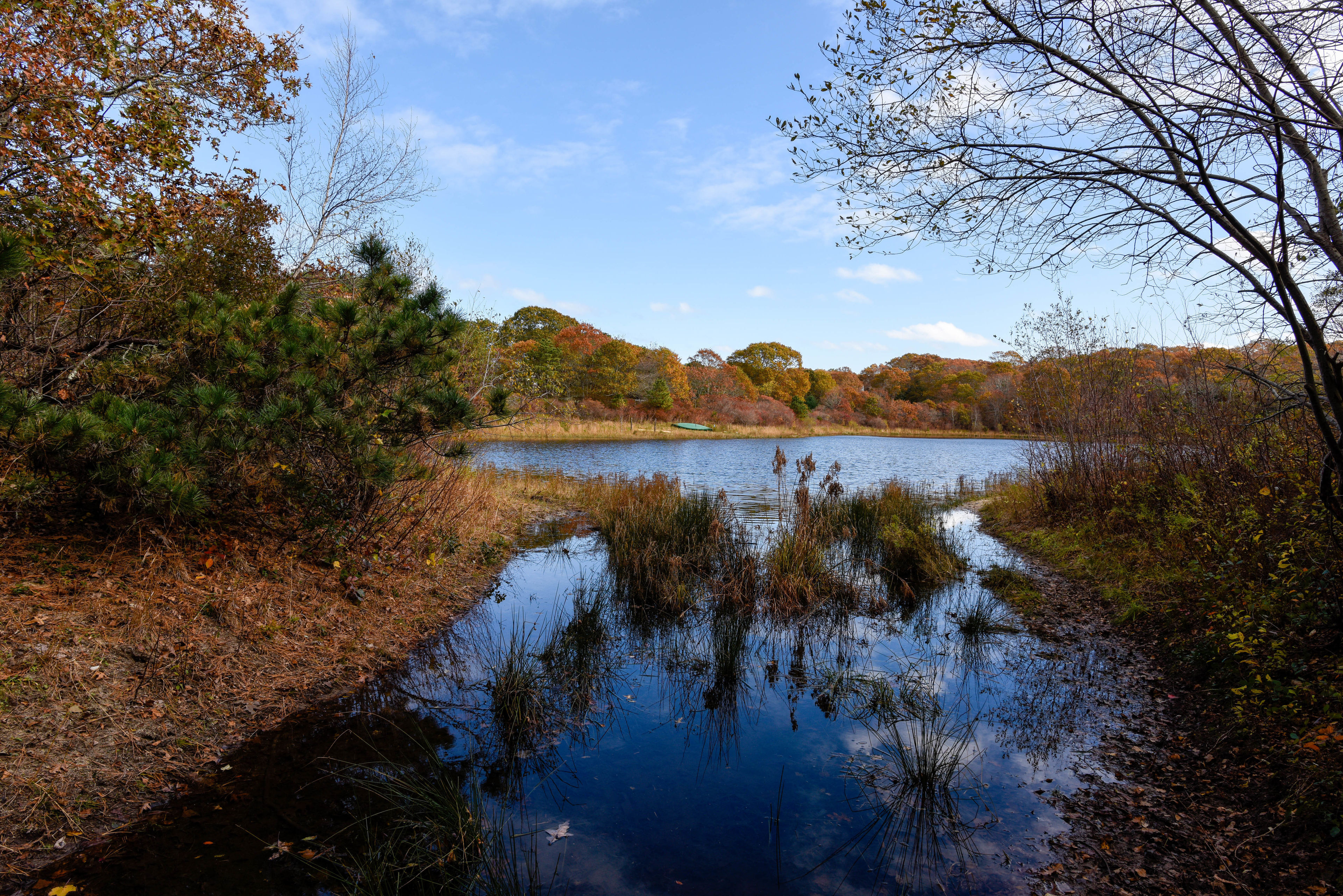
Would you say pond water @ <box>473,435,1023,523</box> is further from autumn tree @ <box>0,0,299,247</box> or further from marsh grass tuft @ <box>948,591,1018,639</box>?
autumn tree @ <box>0,0,299,247</box>

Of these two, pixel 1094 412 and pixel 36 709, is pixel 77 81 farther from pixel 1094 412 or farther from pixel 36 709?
pixel 1094 412

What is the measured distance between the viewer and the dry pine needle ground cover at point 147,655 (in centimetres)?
299

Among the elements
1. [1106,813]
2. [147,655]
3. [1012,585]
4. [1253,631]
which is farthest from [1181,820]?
[147,655]

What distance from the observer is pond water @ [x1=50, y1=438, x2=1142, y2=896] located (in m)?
2.88

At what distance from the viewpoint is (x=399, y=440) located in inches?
217

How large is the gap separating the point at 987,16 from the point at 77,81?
634cm

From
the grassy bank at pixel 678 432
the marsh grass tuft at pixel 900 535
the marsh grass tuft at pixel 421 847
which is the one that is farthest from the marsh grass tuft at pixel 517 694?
the grassy bank at pixel 678 432

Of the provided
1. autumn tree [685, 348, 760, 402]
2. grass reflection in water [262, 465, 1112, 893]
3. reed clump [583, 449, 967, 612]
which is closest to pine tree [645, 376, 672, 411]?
autumn tree [685, 348, 760, 402]

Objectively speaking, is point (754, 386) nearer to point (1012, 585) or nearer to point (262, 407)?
point (1012, 585)

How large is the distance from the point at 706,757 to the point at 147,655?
346 cm

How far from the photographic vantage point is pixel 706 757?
3926mm

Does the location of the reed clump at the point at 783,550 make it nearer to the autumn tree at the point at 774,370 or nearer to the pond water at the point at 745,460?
the pond water at the point at 745,460

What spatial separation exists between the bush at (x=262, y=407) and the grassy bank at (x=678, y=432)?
6.57 m

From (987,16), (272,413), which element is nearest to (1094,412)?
(987,16)
